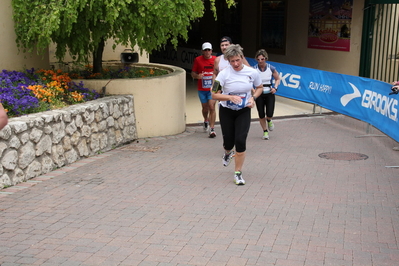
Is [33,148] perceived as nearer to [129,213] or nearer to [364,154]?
[129,213]

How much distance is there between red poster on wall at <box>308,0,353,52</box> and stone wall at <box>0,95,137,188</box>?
333 inches

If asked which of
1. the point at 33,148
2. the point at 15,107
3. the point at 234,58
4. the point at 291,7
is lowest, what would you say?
the point at 33,148

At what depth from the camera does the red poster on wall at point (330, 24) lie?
1547 centimetres

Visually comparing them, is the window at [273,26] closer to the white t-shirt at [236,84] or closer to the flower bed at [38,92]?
the flower bed at [38,92]

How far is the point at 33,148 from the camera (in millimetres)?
7062

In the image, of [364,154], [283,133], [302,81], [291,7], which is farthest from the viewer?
[291,7]

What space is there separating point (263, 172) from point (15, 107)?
3620 mm

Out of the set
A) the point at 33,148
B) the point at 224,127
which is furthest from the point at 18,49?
the point at 224,127

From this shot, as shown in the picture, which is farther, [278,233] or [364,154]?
[364,154]

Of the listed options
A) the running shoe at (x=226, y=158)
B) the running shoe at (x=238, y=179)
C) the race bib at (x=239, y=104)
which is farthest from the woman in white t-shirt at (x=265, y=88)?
the running shoe at (x=238, y=179)

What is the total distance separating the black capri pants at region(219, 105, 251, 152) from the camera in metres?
6.84

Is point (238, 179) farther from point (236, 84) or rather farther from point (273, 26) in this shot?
point (273, 26)

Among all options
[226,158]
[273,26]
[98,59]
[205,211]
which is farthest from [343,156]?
[273,26]

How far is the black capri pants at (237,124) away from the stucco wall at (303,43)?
30.6ft
